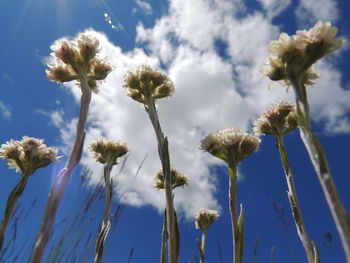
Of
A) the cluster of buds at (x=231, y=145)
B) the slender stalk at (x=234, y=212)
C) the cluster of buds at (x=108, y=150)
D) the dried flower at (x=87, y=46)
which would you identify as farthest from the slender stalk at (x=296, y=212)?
the cluster of buds at (x=108, y=150)

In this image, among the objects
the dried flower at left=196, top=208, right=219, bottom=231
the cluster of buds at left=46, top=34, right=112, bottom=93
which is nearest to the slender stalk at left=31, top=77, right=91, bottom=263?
the cluster of buds at left=46, top=34, right=112, bottom=93

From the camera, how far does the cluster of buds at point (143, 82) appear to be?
253 cm

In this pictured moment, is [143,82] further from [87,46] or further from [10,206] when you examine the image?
[10,206]

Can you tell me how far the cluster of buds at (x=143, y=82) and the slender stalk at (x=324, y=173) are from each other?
58.4 inches

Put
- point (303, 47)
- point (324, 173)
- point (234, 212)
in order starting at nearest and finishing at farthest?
point (324, 173) → point (303, 47) → point (234, 212)

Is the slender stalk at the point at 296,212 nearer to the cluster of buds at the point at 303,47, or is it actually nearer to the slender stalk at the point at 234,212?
the slender stalk at the point at 234,212

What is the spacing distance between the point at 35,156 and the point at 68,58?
0.77m

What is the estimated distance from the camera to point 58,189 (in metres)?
1.33

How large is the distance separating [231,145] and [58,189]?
117 cm

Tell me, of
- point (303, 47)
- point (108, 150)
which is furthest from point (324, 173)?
point (108, 150)

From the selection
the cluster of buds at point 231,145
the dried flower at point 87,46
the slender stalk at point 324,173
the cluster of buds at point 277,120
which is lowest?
the slender stalk at point 324,173

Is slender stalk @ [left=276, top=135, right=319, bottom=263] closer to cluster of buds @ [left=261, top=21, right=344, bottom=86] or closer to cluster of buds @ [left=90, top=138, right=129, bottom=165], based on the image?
cluster of buds @ [left=261, top=21, right=344, bottom=86]

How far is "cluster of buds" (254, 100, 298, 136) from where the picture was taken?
253 cm

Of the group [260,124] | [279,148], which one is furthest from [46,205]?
[260,124]
